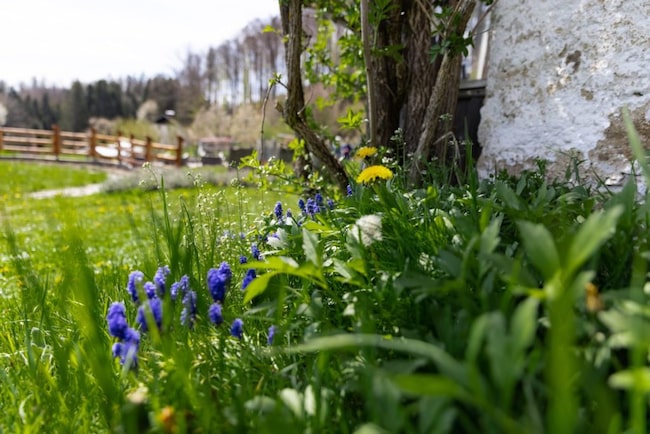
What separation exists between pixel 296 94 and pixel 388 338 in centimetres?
201

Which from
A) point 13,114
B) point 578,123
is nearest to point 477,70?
point 578,123

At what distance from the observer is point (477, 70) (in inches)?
167

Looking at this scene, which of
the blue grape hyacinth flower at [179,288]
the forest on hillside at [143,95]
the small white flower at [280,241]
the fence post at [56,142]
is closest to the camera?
the blue grape hyacinth flower at [179,288]

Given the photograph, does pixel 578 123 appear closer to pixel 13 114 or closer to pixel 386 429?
pixel 386 429

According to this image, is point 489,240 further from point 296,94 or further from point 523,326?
point 296,94

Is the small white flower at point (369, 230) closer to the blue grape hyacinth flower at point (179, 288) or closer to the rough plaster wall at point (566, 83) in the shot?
the blue grape hyacinth flower at point (179, 288)

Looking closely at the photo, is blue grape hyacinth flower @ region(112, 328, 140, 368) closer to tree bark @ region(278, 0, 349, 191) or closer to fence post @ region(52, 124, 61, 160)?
tree bark @ region(278, 0, 349, 191)

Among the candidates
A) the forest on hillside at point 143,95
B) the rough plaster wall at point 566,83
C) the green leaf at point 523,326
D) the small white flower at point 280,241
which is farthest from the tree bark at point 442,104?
the forest on hillside at point 143,95

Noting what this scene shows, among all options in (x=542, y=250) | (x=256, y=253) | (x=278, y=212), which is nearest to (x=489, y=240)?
(x=542, y=250)

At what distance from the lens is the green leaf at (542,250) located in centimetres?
75

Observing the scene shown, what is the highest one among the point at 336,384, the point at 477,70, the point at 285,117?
the point at 477,70

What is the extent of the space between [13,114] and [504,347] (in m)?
64.8

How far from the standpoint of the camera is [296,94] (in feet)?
9.11

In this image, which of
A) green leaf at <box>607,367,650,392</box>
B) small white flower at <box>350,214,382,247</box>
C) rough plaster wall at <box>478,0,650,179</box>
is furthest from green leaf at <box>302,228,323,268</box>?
rough plaster wall at <box>478,0,650,179</box>
